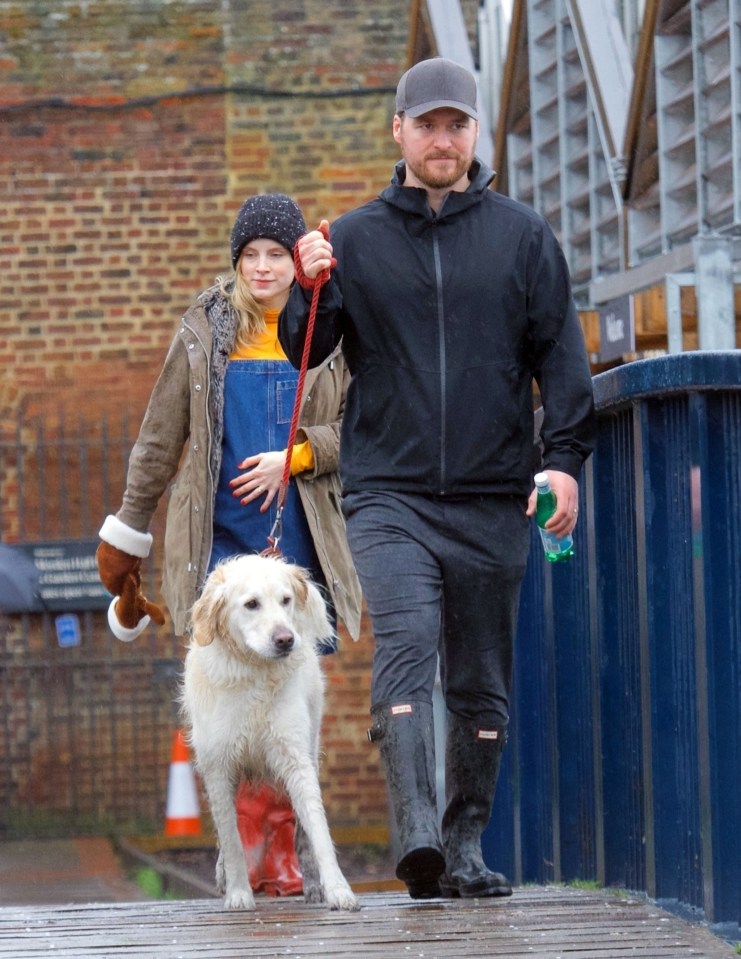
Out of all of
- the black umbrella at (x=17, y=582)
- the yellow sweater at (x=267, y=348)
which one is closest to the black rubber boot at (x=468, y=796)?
the yellow sweater at (x=267, y=348)

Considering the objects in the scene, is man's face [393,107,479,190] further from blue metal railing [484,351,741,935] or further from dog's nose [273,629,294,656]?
dog's nose [273,629,294,656]

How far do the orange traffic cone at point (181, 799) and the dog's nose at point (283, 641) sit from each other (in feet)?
25.6

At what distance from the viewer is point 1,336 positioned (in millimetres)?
13188

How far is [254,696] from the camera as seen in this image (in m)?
4.92

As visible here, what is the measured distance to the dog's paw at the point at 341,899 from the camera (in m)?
4.55

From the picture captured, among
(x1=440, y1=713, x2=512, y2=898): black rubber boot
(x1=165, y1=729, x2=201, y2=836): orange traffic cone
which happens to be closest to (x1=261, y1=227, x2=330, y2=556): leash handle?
(x1=440, y1=713, x2=512, y2=898): black rubber boot

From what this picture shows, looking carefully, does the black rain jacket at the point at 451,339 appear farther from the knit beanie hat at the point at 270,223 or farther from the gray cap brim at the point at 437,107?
the knit beanie hat at the point at 270,223

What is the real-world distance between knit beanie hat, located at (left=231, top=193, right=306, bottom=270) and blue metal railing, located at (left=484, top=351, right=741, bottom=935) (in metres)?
1.04

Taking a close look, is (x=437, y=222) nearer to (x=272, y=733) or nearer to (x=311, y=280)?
(x=311, y=280)

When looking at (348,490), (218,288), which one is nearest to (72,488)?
(218,288)

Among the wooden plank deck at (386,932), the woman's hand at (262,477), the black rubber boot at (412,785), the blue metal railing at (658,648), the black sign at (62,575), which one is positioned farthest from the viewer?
the black sign at (62,575)

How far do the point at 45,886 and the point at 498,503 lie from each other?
6.83 m

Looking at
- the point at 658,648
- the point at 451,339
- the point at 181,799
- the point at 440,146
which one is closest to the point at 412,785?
the point at 658,648

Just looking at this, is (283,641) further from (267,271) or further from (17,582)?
(17,582)
